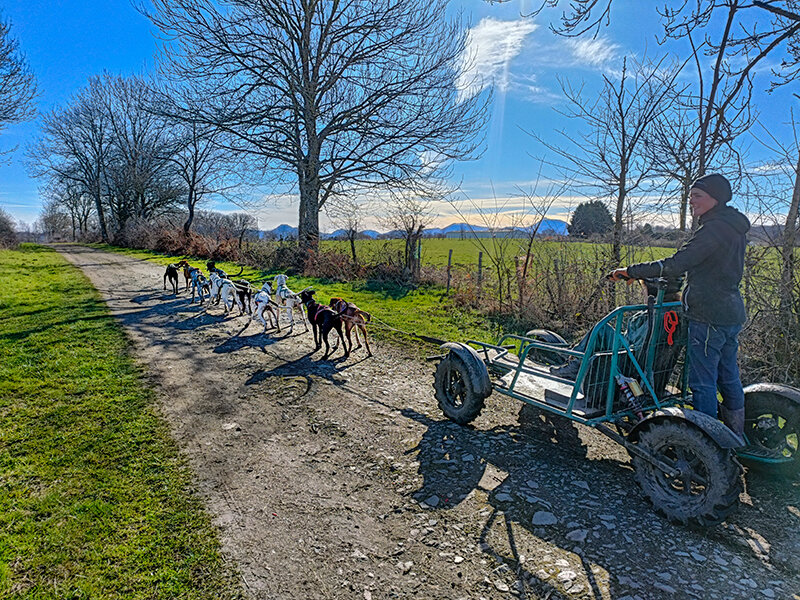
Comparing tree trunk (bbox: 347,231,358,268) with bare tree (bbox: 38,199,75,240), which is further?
bare tree (bbox: 38,199,75,240)

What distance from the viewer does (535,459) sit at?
391cm

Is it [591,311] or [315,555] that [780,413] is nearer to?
[315,555]

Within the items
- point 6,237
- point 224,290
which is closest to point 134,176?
point 6,237

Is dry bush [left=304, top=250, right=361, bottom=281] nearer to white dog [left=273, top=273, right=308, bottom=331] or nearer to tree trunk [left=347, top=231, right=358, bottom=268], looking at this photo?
tree trunk [left=347, top=231, right=358, bottom=268]

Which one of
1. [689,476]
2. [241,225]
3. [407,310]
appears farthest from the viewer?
[241,225]

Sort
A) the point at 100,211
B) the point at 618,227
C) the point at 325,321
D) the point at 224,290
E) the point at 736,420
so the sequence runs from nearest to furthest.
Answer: the point at 736,420
the point at 325,321
the point at 618,227
the point at 224,290
the point at 100,211

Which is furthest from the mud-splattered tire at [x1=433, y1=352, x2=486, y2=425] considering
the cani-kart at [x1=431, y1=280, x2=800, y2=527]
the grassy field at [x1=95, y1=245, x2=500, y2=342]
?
the grassy field at [x1=95, y1=245, x2=500, y2=342]

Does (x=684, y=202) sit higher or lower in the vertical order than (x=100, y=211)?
lower

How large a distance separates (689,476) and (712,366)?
902 mm

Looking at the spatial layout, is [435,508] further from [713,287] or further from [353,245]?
[353,245]

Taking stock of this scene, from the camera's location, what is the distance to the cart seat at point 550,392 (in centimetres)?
365

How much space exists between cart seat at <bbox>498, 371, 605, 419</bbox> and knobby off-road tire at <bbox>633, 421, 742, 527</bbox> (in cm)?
50

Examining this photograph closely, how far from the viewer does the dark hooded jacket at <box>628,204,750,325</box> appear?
3.15 meters

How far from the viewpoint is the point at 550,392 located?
3961 millimetres
